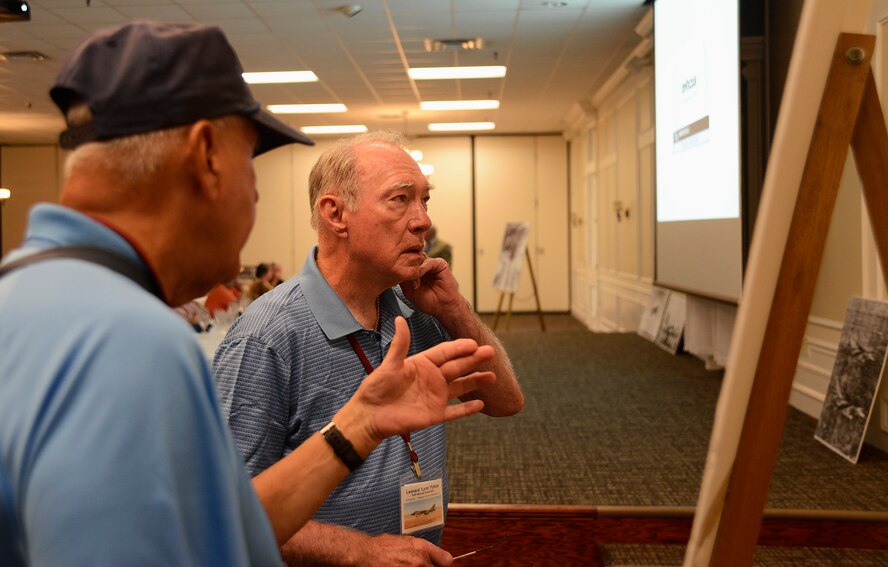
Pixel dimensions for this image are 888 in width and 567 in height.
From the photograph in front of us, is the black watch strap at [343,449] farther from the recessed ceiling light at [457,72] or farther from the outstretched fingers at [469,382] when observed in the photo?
the recessed ceiling light at [457,72]

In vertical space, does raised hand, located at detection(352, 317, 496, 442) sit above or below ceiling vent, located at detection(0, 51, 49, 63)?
below

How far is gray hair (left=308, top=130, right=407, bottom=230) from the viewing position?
176 cm

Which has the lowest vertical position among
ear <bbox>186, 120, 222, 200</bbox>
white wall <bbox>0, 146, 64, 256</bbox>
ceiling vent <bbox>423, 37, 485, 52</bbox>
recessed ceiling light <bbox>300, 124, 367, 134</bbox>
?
ear <bbox>186, 120, 222, 200</bbox>

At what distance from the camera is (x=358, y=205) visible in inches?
68.9

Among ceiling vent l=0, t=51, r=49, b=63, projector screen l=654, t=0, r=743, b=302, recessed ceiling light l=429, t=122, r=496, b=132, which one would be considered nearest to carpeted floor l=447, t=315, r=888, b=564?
projector screen l=654, t=0, r=743, b=302

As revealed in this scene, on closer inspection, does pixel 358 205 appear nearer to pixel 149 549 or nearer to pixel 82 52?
pixel 82 52

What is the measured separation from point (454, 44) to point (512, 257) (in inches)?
142

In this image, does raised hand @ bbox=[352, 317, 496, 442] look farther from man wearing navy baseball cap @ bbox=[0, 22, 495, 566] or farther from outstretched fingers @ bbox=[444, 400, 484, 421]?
man wearing navy baseball cap @ bbox=[0, 22, 495, 566]

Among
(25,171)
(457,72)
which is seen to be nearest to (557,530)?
(457,72)

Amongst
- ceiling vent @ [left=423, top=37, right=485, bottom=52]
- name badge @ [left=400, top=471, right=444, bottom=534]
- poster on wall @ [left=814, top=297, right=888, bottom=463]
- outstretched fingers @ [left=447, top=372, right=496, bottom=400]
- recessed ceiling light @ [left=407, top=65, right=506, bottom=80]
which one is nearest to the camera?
outstretched fingers @ [left=447, top=372, right=496, bottom=400]

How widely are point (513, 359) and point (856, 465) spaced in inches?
139

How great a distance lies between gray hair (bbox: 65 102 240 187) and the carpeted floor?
2.75 metres

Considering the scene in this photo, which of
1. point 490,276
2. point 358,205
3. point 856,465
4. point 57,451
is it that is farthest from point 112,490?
point 490,276

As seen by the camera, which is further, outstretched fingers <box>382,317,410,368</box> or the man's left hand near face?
the man's left hand near face
